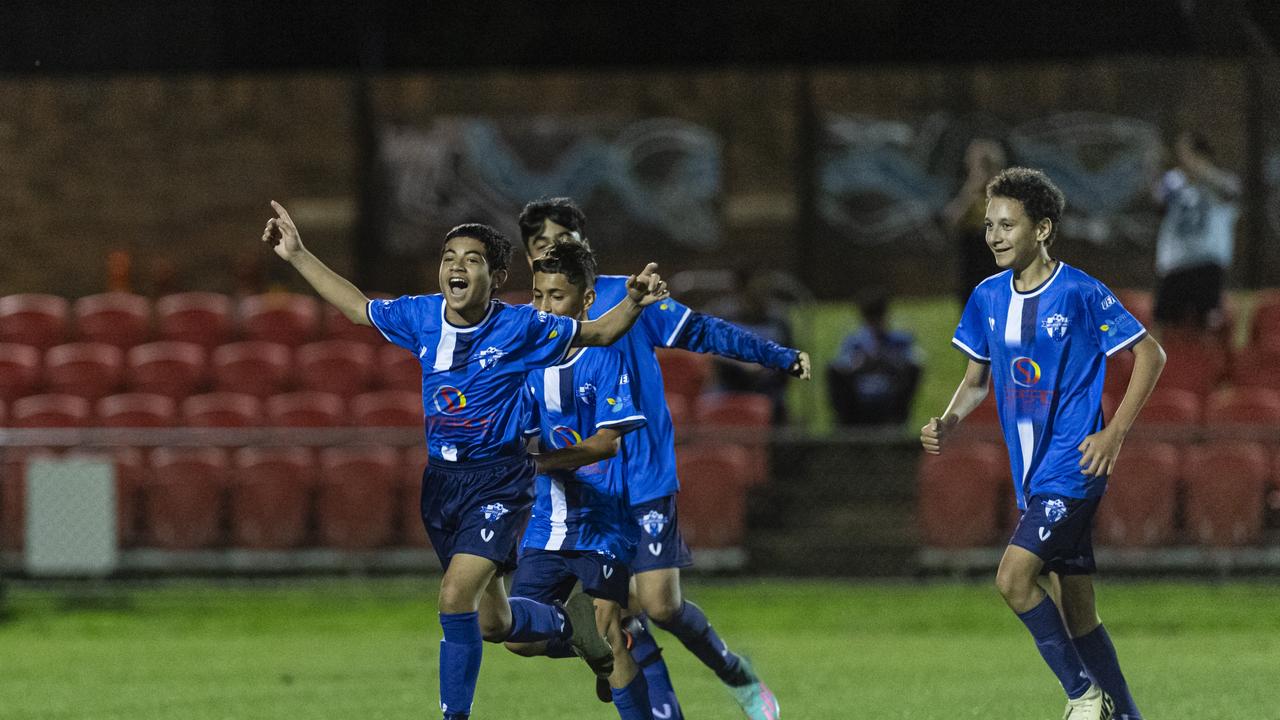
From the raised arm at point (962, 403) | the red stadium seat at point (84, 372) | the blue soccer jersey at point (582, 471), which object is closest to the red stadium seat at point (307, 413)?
the red stadium seat at point (84, 372)

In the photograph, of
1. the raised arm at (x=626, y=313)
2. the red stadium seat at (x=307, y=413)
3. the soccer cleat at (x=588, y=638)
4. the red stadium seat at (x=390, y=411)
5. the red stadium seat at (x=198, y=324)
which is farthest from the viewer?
the red stadium seat at (x=198, y=324)

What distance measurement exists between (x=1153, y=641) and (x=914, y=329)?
7963 mm

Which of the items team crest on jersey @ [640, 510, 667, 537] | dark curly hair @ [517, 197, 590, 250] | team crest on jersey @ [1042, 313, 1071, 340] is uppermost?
dark curly hair @ [517, 197, 590, 250]

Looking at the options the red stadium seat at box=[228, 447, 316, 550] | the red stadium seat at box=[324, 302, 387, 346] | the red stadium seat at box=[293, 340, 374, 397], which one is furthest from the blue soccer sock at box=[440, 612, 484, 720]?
the red stadium seat at box=[324, 302, 387, 346]

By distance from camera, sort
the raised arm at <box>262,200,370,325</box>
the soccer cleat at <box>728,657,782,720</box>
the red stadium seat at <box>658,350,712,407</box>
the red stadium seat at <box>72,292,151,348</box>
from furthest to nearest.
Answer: the red stadium seat at <box>72,292,151,348</box>
the red stadium seat at <box>658,350,712,407</box>
the soccer cleat at <box>728,657,782,720</box>
the raised arm at <box>262,200,370,325</box>

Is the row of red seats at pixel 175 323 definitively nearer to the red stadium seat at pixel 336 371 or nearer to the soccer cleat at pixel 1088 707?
the red stadium seat at pixel 336 371

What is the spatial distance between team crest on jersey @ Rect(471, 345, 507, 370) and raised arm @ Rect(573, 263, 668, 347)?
0.83ft

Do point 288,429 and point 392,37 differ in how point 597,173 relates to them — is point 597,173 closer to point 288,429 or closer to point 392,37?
point 392,37

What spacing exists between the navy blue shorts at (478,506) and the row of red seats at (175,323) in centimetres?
796

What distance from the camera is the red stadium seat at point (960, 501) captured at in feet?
35.5

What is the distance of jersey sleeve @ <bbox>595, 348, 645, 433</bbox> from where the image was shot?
6.21 meters

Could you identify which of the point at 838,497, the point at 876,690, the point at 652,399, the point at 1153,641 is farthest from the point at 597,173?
the point at 652,399

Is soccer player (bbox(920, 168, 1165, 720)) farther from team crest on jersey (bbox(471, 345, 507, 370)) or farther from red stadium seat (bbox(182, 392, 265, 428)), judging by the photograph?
red stadium seat (bbox(182, 392, 265, 428))

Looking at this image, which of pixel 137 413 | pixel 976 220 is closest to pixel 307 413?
pixel 137 413
